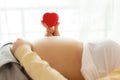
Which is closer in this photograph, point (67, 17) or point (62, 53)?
point (62, 53)

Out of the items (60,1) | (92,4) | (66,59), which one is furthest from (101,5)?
(66,59)

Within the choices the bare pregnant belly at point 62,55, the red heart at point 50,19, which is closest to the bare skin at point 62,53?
the bare pregnant belly at point 62,55

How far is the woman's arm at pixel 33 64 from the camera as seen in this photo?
2.72 ft

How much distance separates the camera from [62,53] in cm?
101

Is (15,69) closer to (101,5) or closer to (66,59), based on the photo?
(66,59)

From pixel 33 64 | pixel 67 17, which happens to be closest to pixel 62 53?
pixel 33 64

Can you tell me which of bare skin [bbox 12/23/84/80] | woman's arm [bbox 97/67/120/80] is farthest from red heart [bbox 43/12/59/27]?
woman's arm [bbox 97/67/120/80]

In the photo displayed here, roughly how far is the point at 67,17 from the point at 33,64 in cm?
67

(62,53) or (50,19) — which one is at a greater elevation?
(50,19)

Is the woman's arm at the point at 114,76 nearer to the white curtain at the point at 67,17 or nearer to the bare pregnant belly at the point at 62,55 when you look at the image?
the bare pregnant belly at the point at 62,55

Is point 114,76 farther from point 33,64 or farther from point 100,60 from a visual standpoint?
point 33,64

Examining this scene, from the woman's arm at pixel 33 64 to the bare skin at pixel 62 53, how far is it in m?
0.03

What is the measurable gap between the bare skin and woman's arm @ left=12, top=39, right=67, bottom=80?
0.09ft

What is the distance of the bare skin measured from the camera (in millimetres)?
987
